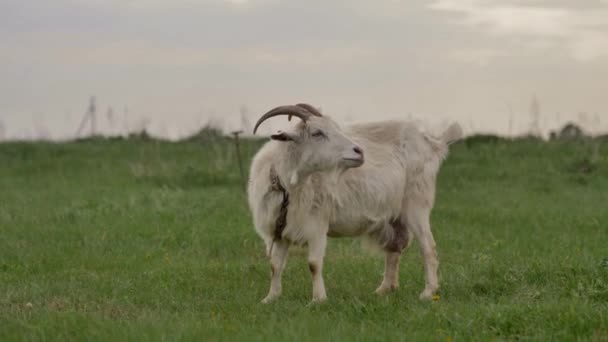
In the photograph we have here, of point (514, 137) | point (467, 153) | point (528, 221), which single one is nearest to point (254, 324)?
point (528, 221)

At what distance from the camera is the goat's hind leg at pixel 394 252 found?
9.09 metres

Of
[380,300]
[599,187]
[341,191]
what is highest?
[341,191]

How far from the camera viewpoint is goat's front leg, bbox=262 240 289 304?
331 inches

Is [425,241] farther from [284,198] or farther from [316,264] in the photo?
[284,198]

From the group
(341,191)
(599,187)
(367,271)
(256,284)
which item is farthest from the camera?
(599,187)

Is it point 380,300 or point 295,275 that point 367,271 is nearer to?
point 295,275

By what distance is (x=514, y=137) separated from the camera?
21.9m

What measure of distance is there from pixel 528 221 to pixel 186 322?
25.2 feet

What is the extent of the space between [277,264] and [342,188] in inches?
35.5

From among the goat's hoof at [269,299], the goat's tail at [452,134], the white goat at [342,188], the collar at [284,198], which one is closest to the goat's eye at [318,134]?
the white goat at [342,188]

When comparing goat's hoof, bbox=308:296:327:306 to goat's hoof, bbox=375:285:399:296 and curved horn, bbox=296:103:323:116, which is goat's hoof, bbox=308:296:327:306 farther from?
curved horn, bbox=296:103:323:116

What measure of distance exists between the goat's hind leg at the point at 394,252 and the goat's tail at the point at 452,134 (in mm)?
979

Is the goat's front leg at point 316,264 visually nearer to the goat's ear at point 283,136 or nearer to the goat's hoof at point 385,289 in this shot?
the goat's hoof at point 385,289

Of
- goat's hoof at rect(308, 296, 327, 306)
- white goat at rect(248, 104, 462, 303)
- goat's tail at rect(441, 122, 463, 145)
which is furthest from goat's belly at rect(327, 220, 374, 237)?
goat's tail at rect(441, 122, 463, 145)
